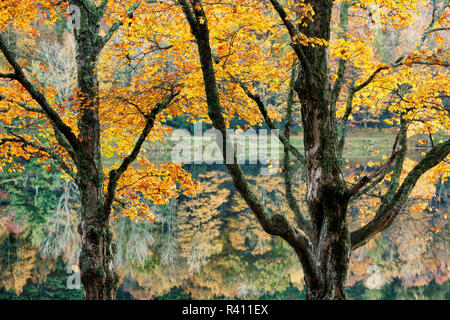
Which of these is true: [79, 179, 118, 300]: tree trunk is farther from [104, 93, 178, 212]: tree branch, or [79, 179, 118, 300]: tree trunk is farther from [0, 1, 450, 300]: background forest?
[0, 1, 450, 300]: background forest

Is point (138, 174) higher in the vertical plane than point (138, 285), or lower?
higher

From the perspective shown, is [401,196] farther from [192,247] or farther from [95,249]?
[192,247]

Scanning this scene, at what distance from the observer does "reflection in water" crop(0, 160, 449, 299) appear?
1367 cm

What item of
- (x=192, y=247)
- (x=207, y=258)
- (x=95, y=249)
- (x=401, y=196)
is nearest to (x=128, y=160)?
(x=95, y=249)

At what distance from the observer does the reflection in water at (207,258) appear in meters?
13.7

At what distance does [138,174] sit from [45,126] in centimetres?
232

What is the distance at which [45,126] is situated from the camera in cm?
824

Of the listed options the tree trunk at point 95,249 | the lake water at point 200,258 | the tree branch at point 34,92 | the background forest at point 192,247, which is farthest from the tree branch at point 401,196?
the lake water at point 200,258

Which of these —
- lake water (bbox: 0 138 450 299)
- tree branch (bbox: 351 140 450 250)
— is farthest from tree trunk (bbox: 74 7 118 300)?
lake water (bbox: 0 138 450 299)

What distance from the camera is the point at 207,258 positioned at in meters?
15.9

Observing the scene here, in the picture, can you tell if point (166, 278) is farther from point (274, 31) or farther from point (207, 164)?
point (207, 164)

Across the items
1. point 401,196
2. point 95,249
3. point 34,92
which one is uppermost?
point 34,92

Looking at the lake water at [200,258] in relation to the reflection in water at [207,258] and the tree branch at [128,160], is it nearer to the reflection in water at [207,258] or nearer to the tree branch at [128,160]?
the reflection in water at [207,258]

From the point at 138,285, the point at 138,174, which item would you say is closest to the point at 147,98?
the point at 138,174
